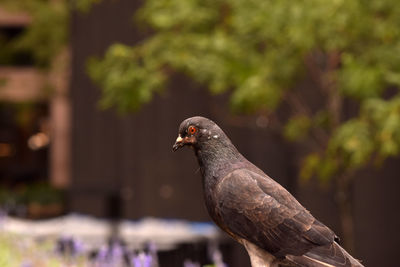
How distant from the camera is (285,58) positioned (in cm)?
775

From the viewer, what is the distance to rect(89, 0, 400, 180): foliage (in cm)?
662

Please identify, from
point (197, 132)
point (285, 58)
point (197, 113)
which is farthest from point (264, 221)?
point (197, 113)

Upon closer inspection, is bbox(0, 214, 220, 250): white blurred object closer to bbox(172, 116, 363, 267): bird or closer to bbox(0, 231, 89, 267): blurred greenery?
bbox(0, 231, 89, 267): blurred greenery

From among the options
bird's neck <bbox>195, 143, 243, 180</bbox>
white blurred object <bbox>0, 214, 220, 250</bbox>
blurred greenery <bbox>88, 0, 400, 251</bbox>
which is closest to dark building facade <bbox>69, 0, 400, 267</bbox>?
white blurred object <bbox>0, 214, 220, 250</bbox>

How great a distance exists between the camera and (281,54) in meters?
7.67

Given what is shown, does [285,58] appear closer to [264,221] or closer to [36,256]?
[36,256]

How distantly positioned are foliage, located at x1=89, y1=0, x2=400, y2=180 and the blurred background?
0.02 metres

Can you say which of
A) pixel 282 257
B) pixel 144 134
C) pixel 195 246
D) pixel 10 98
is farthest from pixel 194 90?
pixel 282 257

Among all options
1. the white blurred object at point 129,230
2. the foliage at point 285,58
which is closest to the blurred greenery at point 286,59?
the foliage at point 285,58

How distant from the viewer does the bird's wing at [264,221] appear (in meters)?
2.42

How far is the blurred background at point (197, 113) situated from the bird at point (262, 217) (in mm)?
603

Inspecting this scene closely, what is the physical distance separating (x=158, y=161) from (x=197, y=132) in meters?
13.9

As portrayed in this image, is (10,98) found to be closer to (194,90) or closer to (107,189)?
(107,189)

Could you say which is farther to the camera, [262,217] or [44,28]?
[44,28]
